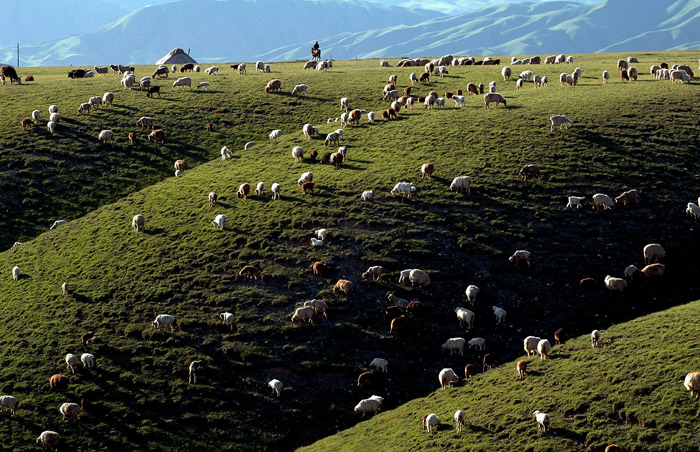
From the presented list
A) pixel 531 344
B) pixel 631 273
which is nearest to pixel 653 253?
pixel 631 273

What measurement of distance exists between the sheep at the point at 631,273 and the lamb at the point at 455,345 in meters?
10.3

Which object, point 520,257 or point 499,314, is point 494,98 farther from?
point 499,314

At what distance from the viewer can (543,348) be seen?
114 feet

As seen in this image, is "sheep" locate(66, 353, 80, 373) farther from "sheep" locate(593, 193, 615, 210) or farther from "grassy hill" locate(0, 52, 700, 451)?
"sheep" locate(593, 193, 615, 210)

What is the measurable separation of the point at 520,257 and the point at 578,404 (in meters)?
13.2

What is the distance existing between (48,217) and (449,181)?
28342 millimetres

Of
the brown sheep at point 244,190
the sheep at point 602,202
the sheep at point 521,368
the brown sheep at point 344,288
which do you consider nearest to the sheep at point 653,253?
the sheep at point 602,202

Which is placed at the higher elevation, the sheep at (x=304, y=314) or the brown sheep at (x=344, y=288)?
the brown sheep at (x=344, y=288)

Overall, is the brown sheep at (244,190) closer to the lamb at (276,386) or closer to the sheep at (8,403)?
the lamb at (276,386)

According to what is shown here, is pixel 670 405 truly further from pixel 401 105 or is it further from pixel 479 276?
pixel 401 105

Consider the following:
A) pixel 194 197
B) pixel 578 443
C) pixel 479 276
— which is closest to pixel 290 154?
pixel 194 197

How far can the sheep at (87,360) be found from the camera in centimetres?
3712

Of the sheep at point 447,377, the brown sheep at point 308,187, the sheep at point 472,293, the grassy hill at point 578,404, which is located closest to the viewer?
the grassy hill at point 578,404

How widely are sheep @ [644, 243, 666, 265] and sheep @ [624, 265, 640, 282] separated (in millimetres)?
1518
